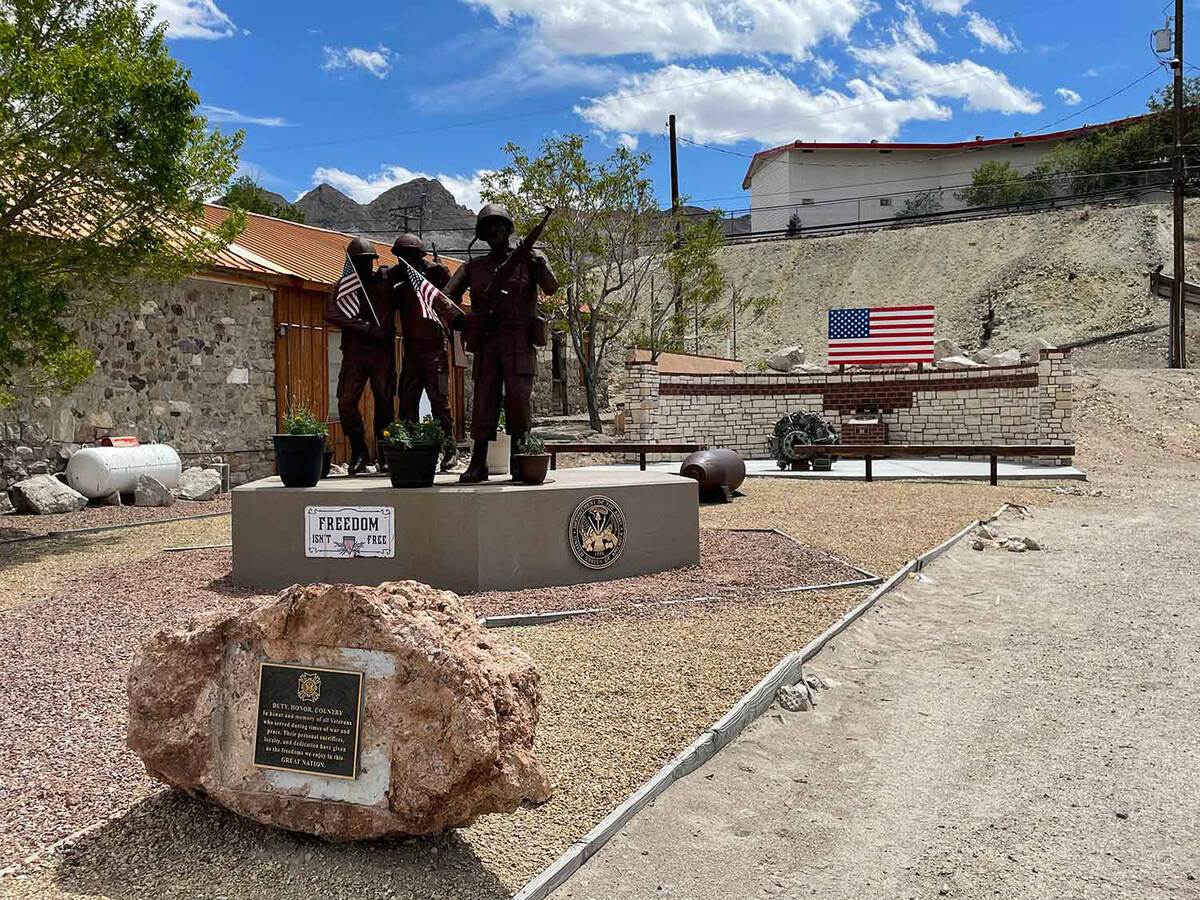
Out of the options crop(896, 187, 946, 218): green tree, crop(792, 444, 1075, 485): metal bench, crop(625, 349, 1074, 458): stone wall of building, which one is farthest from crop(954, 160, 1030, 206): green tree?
crop(792, 444, 1075, 485): metal bench

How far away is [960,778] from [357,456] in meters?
6.66

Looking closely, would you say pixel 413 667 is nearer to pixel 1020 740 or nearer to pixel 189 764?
pixel 189 764

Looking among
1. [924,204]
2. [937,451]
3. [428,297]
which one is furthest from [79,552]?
[924,204]

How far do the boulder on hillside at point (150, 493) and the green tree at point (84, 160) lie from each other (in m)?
2.83

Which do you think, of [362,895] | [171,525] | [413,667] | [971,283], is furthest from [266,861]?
[971,283]

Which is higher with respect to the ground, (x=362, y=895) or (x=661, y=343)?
(x=661, y=343)

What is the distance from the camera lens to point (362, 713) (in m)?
3.07

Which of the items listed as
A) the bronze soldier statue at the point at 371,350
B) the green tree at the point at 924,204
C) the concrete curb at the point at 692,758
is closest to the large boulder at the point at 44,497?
the bronze soldier statue at the point at 371,350

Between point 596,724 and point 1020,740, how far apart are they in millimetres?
1957

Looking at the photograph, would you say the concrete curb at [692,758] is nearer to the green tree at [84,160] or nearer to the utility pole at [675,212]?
the green tree at [84,160]

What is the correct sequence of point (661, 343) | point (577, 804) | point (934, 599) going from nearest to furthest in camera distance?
point (577, 804)
point (934, 599)
point (661, 343)

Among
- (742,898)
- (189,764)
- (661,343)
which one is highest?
(661,343)

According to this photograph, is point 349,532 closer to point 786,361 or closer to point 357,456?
point 357,456

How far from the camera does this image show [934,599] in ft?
24.2
